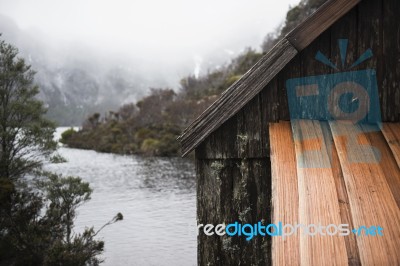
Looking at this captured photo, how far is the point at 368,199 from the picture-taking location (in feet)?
7.26

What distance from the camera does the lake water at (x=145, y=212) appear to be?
14.7 metres

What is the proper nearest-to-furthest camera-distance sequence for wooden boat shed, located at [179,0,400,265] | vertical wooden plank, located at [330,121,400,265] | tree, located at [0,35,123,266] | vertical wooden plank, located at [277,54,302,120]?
vertical wooden plank, located at [330,121,400,265] → wooden boat shed, located at [179,0,400,265] → vertical wooden plank, located at [277,54,302,120] → tree, located at [0,35,123,266]

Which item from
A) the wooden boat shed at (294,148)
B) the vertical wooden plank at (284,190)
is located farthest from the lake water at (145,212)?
the vertical wooden plank at (284,190)

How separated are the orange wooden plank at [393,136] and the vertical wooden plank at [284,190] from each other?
66 centimetres

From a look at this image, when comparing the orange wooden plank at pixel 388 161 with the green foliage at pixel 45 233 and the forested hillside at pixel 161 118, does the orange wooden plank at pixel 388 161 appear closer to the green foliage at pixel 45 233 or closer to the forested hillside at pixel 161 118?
the green foliage at pixel 45 233

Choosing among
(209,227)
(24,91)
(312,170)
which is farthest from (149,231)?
(312,170)

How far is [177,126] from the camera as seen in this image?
50469 mm

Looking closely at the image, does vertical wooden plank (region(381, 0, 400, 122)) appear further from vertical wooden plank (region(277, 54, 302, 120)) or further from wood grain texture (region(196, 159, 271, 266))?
wood grain texture (region(196, 159, 271, 266))

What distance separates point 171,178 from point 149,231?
429 inches

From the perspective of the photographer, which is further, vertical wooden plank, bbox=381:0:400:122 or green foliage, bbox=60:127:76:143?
green foliage, bbox=60:127:76:143

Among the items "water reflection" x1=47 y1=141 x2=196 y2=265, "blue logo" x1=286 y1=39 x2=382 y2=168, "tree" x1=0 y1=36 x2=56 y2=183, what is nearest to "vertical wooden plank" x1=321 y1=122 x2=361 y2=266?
"blue logo" x1=286 y1=39 x2=382 y2=168

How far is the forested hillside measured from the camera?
46.7 m

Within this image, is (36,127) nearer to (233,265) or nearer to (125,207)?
(125,207)

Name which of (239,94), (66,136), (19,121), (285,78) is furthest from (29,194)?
(66,136)
